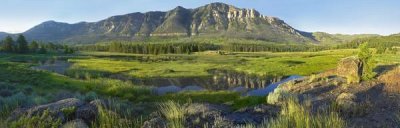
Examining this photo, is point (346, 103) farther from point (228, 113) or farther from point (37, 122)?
point (37, 122)

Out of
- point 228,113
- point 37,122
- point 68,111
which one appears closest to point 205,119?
point 228,113

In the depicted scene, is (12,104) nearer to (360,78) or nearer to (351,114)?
(351,114)

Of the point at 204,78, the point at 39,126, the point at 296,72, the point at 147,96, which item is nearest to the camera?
the point at 39,126

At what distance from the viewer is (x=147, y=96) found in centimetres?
3691

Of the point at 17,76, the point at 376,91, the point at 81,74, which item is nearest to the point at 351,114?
the point at 376,91

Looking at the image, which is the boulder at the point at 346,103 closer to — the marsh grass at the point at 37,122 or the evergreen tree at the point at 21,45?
the marsh grass at the point at 37,122

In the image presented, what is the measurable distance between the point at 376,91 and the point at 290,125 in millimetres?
13731

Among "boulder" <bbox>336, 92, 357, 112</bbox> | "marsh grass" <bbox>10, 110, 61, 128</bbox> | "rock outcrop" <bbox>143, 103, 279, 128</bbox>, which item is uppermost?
"marsh grass" <bbox>10, 110, 61, 128</bbox>

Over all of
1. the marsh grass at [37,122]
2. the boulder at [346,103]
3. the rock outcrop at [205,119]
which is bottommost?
the boulder at [346,103]

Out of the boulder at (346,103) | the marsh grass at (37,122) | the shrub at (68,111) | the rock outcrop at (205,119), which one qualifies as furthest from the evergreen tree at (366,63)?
the marsh grass at (37,122)

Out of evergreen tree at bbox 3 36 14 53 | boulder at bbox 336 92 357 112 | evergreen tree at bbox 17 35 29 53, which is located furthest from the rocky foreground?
evergreen tree at bbox 3 36 14 53

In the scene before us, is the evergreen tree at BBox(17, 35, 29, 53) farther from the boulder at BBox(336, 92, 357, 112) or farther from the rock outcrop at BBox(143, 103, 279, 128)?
the boulder at BBox(336, 92, 357, 112)

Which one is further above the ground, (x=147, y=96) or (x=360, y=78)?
(x=360, y=78)

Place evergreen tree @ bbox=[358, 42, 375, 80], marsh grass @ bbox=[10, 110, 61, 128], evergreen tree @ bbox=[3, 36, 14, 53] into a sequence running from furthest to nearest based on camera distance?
evergreen tree @ bbox=[3, 36, 14, 53] → evergreen tree @ bbox=[358, 42, 375, 80] → marsh grass @ bbox=[10, 110, 61, 128]
